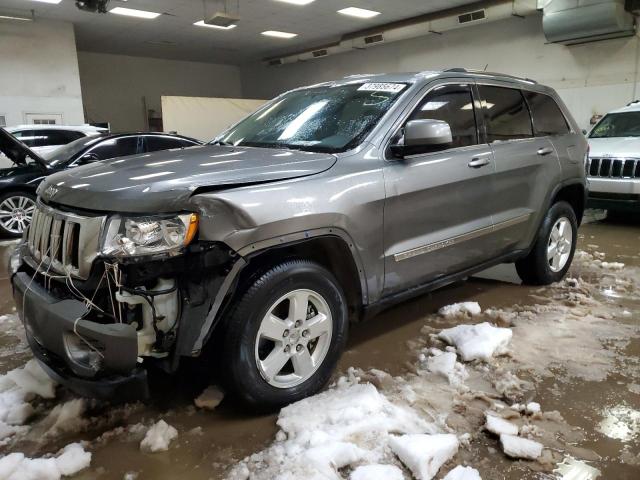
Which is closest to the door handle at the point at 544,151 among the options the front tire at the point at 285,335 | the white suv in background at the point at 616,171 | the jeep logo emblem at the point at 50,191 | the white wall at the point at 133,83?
the front tire at the point at 285,335

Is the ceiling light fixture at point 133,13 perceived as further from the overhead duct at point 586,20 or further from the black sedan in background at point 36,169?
the overhead duct at point 586,20

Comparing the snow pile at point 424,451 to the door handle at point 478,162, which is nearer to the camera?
the snow pile at point 424,451

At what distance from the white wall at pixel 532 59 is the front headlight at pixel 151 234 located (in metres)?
12.4

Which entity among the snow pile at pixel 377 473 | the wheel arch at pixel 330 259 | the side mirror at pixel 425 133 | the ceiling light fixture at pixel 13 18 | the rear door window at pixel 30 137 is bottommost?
the snow pile at pixel 377 473

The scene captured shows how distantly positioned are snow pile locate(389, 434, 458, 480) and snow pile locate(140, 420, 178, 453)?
1016 mm

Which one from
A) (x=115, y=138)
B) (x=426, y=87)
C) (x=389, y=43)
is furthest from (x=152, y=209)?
(x=389, y=43)

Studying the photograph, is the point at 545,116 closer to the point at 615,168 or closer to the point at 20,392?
the point at 615,168

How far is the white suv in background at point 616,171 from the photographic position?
7137 millimetres

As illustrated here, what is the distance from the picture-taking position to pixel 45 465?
2.06 metres

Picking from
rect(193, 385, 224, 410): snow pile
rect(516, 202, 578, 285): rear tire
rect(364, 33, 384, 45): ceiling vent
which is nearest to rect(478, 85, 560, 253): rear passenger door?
rect(516, 202, 578, 285): rear tire

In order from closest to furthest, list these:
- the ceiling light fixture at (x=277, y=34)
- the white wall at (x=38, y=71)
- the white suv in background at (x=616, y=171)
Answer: the white suv in background at (x=616, y=171) → the white wall at (x=38, y=71) → the ceiling light fixture at (x=277, y=34)

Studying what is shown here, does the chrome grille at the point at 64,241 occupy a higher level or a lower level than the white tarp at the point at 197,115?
lower

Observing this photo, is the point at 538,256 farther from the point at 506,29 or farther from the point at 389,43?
the point at 389,43

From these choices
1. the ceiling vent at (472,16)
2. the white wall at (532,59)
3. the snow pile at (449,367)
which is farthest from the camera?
the ceiling vent at (472,16)
